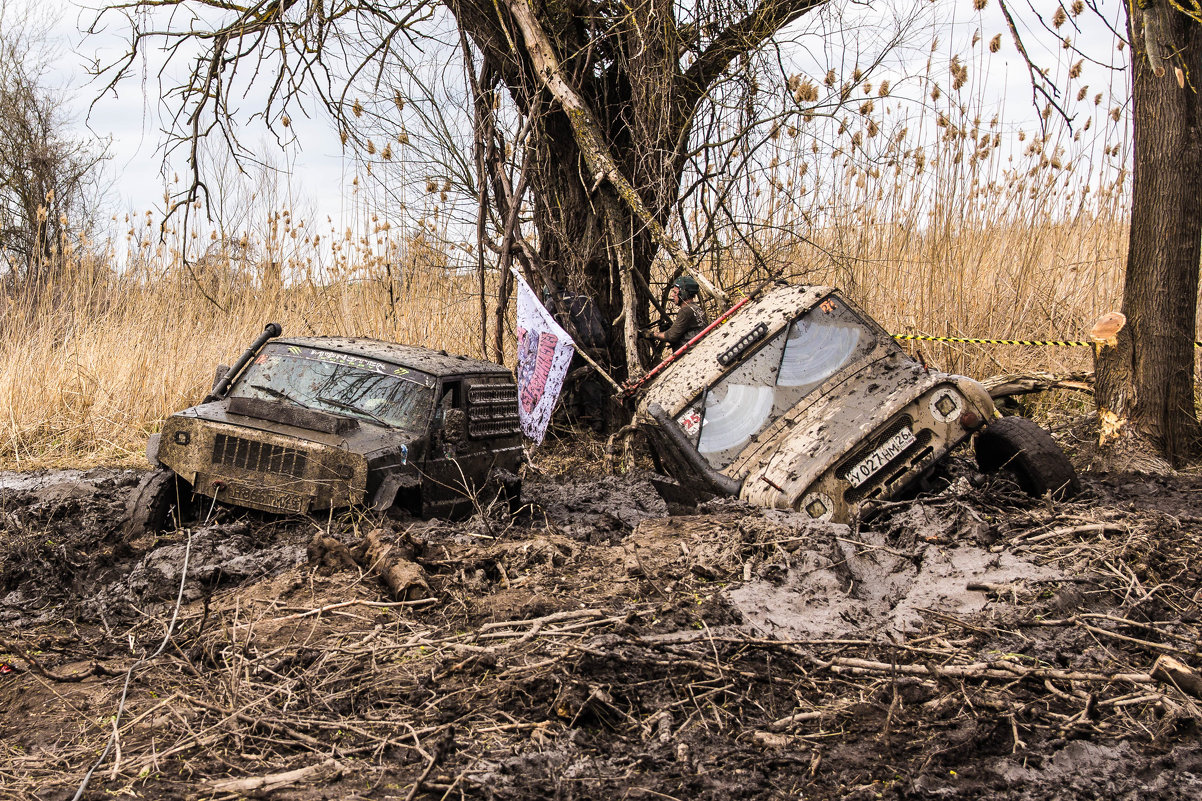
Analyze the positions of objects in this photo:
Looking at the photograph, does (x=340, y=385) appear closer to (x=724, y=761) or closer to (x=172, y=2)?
(x=724, y=761)

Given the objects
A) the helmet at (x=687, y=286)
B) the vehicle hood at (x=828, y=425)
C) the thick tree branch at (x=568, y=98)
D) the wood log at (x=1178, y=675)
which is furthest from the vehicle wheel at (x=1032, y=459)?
the thick tree branch at (x=568, y=98)

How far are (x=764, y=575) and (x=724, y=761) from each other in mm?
1643

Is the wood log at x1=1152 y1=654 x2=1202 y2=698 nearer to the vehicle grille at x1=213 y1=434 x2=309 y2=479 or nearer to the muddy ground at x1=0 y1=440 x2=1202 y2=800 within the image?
the muddy ground at x1=0 y1=440 x2=1202 y2=800

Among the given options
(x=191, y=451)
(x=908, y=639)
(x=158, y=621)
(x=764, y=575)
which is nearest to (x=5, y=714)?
(x=158, y=621)

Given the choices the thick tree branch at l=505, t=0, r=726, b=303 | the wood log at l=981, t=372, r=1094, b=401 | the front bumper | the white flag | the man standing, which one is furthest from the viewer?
the thick tree branch at l=505, t=0, r=726, b=303

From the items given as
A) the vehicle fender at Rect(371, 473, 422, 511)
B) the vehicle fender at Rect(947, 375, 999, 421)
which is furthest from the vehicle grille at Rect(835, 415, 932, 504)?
the vehicle fender at Rect(371, 473, 422, 511)

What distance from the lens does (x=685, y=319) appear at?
9234 millimetres

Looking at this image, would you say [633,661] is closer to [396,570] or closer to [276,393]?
[396,570]

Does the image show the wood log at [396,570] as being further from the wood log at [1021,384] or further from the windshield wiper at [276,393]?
the wood log at [1021,384]

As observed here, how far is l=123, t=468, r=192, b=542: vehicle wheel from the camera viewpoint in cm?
625

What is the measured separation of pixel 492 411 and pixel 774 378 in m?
2.41

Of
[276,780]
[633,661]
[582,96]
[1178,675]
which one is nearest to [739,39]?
[582,96]

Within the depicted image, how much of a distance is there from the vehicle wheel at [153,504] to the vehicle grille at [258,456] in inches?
18.3

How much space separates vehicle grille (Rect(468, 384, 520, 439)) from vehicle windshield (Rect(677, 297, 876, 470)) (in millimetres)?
1843
